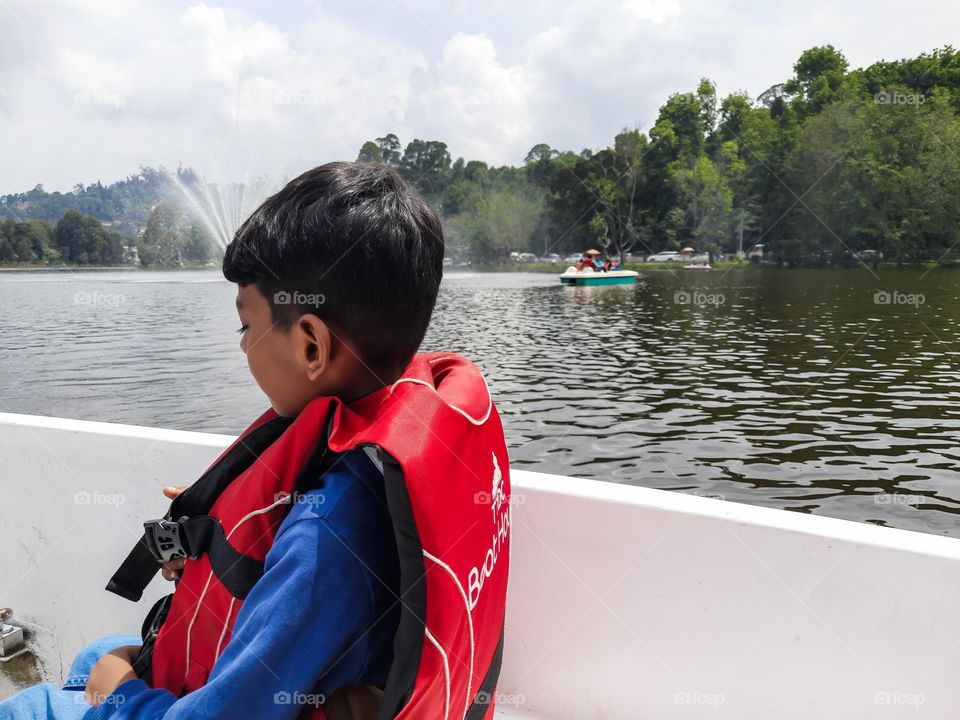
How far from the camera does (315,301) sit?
Result: 3.55ft

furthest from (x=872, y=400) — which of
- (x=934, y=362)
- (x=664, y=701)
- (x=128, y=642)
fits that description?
(x=128, y=642)

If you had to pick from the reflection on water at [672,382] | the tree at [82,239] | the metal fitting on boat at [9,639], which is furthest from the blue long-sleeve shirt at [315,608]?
the tree at [82,239]

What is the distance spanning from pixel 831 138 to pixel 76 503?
207 ft

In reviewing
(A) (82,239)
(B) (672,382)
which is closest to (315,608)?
(B) (672,382)

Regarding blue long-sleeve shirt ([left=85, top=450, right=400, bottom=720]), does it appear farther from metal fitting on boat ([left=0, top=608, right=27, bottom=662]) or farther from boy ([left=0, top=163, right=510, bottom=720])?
metal fitting on boat ([left=0, top=608, right=27, bottom=662])

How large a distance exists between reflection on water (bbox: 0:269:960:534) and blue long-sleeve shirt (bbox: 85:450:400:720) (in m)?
7.44

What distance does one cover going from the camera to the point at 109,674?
3.78 feet

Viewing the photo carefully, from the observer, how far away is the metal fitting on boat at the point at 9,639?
217 cm

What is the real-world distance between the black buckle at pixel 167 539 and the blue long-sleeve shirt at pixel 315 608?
23cm

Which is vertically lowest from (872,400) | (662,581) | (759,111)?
(872,400)

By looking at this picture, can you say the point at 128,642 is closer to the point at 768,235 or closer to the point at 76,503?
the point at 76,503

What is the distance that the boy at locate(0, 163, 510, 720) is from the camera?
92 centimetres

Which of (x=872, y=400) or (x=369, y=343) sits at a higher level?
(x=369, y=343)

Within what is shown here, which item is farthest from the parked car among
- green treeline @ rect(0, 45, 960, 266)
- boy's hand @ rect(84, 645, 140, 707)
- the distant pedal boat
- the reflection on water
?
boy's hand @ rect(84, 645, 140, 707)
